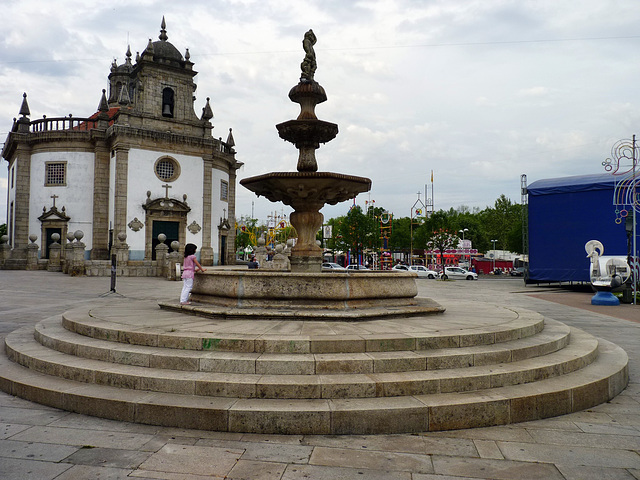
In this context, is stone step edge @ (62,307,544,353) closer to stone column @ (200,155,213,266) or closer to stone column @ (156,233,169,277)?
stone column @ (156,233,169,277)

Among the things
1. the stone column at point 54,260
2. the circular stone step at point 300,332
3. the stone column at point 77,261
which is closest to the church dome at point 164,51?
the stone column at point 54,260

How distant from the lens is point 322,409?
432 cm

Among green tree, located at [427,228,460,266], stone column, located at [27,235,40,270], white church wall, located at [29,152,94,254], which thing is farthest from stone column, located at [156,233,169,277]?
green tree, located at [427,228,460,266]

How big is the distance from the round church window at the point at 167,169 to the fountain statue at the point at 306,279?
1074 inches

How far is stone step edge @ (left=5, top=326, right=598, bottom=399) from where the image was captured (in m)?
4.64

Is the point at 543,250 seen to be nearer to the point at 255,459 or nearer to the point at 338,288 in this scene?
the point at 338,288

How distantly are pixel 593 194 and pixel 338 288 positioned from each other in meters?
23.2

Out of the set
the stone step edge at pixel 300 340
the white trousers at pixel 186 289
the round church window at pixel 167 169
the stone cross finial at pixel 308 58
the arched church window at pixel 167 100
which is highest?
the arched church window at pixel 167 100

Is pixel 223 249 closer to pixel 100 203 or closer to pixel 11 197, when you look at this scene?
pixel 100 203

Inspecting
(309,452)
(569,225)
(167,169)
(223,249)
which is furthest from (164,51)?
(309,452)

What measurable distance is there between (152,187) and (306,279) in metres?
30.7

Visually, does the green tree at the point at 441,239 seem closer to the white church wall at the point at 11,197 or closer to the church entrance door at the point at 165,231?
the church entrance door at the point at 165,231

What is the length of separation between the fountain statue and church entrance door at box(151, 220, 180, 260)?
88.3 ft

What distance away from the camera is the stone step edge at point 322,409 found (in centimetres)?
429
